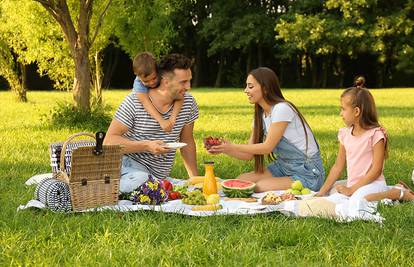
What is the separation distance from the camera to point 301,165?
5.85 meters

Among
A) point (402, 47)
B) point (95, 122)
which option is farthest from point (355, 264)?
point (402, 47)

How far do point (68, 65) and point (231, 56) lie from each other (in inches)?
A: 1072

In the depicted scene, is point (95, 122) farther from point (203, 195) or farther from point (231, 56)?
point (231, 56)

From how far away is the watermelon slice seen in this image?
5.49 meters

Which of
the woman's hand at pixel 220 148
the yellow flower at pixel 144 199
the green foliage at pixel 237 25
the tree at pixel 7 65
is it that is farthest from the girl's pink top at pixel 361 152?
the green foliage at pixel 237 25

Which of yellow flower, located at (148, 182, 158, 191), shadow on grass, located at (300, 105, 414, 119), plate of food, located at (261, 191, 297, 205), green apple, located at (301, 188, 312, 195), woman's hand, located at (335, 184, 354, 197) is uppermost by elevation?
yellow flower, located at (148, 182, 158, 191)

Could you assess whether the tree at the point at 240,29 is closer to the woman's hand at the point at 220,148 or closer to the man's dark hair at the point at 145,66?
the man's dark hair at the point at 145,66

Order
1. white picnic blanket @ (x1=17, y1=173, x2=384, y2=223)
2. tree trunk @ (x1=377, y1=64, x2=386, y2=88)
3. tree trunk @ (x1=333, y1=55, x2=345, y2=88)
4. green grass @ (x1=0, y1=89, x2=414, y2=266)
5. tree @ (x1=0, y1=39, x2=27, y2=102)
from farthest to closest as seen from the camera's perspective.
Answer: tree trunk @ (x1=333, y1=55, x2=345, y2=88) < tree trunk @ (x1=377, y1=64, x2=386, y2=88) < tree @ (x1=0, y1=39, x2=27, y2=102) < white picnic blanket @ (x1=17, y1=173, x2=384, y2=223) < green grass @ (x1=0, y1=89, x2=414, y2=266)

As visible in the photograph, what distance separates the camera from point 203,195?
5160 millimetres

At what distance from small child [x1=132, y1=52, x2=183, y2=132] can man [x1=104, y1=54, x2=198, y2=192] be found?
5 cm

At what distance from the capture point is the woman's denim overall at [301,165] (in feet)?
19.1

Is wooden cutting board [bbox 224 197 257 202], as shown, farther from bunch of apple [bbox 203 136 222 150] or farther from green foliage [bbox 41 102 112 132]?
green foliage [bbox 41 102 112 132]

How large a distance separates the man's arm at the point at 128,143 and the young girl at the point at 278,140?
0.65m

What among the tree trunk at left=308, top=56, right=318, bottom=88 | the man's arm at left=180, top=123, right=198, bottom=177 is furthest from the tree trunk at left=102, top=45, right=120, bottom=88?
the man's arm at left=180, top=123, right=198, bottom=177
